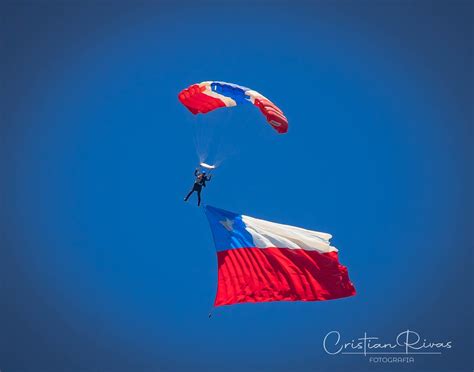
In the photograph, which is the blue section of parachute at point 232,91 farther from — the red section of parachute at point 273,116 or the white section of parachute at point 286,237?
the white section of parachute at point 286,237

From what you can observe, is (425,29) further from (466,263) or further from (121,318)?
(121,318)

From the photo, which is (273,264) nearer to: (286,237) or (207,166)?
(286,237)

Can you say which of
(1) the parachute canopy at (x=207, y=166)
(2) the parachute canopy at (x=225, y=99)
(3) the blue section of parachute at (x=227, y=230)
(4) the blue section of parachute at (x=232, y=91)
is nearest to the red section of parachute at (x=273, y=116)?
(2) the parachute canopy at (x=225, y=99)

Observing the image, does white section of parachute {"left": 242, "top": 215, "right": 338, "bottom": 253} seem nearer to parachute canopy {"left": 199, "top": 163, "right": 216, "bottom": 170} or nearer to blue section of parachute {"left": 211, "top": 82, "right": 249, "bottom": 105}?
parachute canopy {"left": 199, "top": 163, "right": 216, "bottom": 170}

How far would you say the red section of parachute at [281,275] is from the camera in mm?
17469

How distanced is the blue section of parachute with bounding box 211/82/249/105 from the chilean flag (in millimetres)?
3110

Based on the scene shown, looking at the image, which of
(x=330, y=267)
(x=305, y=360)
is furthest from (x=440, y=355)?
(x=330, y=267)

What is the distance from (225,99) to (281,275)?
478cm

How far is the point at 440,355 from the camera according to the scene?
168 feet

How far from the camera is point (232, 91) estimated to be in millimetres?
17438

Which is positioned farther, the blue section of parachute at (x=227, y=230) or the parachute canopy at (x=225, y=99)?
the blue section of parachute at (x=227, y=230)

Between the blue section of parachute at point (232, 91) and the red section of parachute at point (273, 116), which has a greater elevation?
the blue section of parachute at point (232, 91)

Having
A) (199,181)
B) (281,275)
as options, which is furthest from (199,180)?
(281,275)

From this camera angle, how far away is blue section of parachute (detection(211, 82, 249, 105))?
56.5 ft
